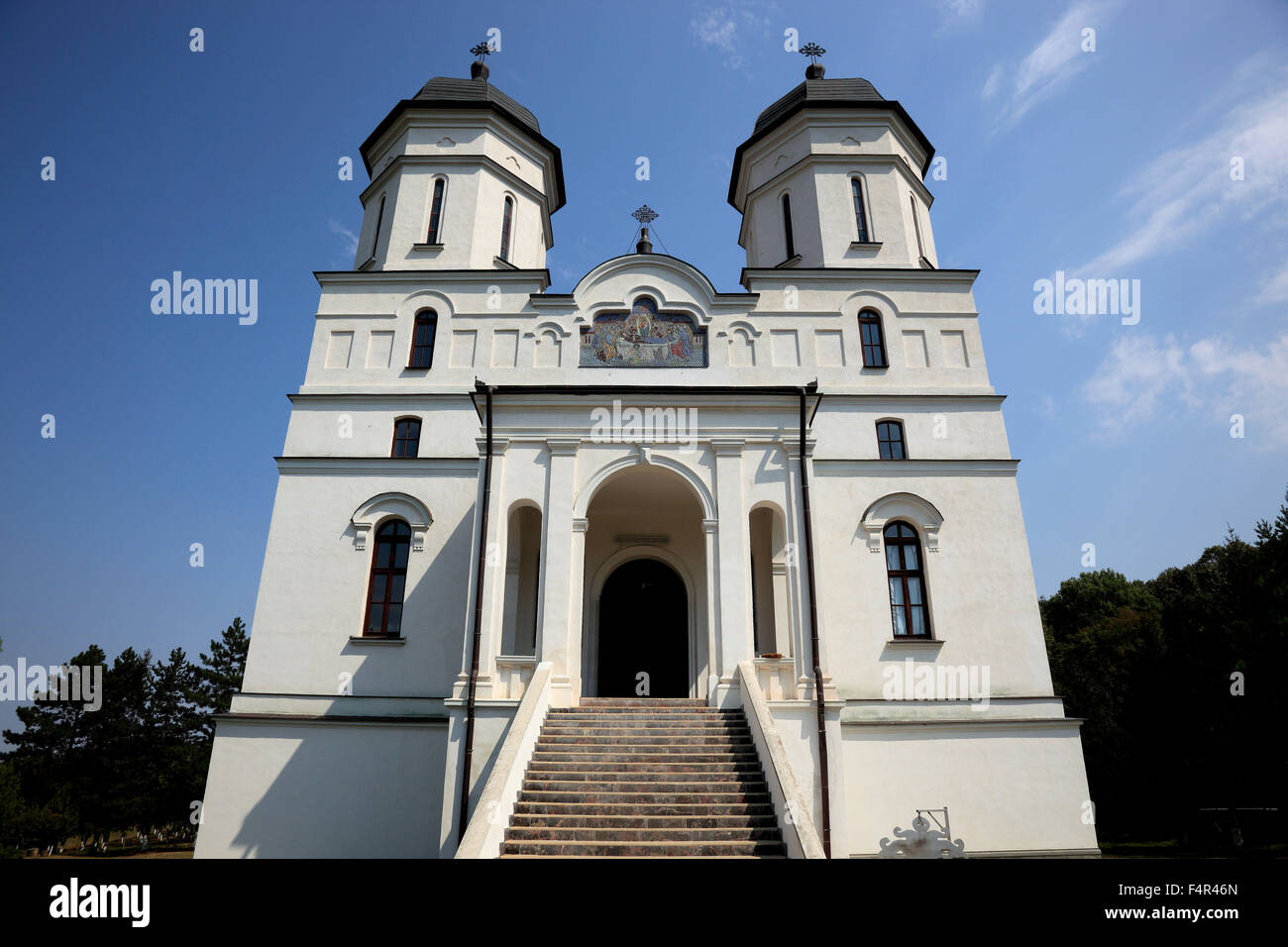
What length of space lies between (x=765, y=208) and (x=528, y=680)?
15.2 meters

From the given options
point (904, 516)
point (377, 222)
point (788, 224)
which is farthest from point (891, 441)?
point (377, 222)

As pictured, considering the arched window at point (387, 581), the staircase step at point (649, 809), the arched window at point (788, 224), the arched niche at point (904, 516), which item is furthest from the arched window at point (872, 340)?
the arched window at point (387, 581)

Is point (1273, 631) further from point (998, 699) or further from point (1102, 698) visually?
point (1102, 698)

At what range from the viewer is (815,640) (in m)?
12.6

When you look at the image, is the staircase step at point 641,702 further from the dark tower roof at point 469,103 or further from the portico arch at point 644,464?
the dark tower roof at point 469,103

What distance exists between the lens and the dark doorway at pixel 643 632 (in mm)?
16438

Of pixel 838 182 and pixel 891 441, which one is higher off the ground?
pixel 838 182

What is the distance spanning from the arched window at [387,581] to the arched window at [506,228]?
8.21 metres

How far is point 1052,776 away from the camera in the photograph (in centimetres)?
1388

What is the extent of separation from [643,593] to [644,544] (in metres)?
1.21

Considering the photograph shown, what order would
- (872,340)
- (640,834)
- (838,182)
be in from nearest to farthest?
1. (640,834)
2. (872,340)
3. (838,182)

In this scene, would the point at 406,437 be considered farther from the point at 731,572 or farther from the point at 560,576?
the point at 731,572

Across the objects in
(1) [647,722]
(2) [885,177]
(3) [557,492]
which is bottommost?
(1) [647,722]
